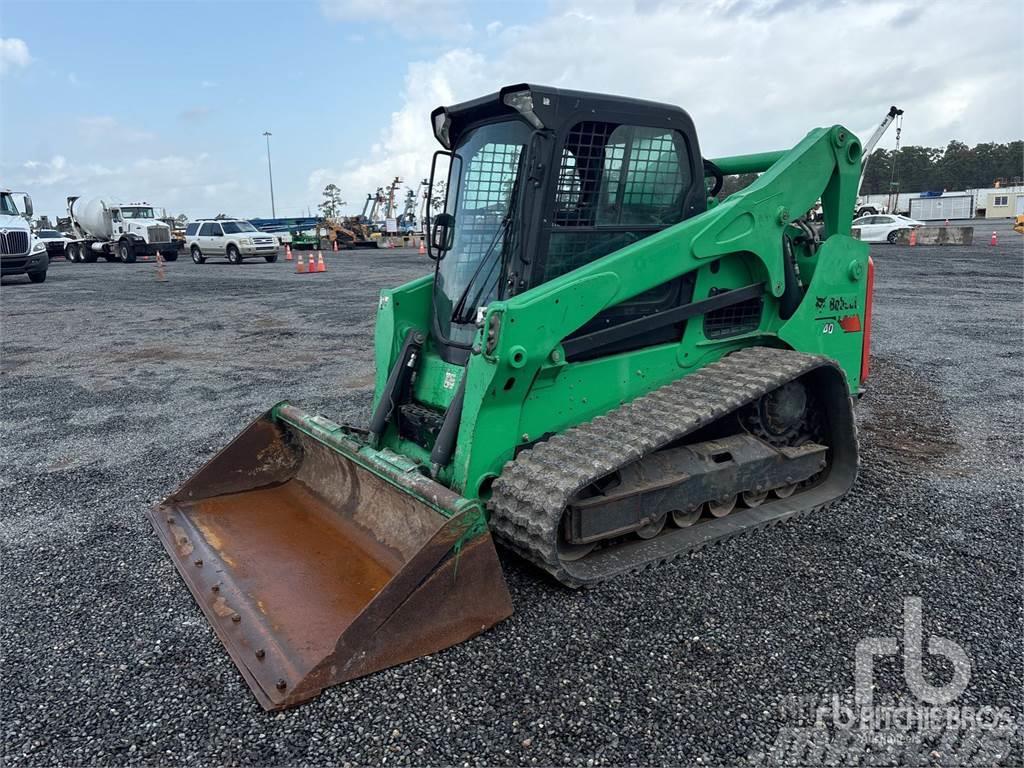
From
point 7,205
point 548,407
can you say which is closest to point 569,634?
point 548,407

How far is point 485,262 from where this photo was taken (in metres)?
4.33

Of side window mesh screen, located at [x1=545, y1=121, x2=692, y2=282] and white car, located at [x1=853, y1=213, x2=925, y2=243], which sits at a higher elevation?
side window mesh screen, located at [x1=545, y1=121, x2=692, y2=282]

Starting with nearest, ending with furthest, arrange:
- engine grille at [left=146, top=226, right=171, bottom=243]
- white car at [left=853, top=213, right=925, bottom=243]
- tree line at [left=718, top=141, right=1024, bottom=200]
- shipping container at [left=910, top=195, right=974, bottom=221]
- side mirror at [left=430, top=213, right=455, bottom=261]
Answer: side mirror at [left=430, top=213, right=455, bottom=261]
white car at [left=853, top=213, right=925, bottom=243]
engine grille at [left=146, top=226, right=171, bottom=243]
shipping container at [left=910, top=195, right=974, bottom=221]
tree line at [left=718, top=141, right=1024, bottom=200]

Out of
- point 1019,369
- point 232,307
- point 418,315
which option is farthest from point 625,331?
point 232,307

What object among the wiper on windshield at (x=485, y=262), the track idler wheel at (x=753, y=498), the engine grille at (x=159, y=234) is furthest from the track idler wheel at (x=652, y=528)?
the engine grille at (x=159, y=234)

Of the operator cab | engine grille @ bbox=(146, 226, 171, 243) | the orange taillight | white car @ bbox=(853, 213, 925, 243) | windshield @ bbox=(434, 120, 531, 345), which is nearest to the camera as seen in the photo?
the operator cab

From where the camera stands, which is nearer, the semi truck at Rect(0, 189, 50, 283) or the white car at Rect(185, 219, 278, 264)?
the semi truck at Rect(0, 189, 50, 283)

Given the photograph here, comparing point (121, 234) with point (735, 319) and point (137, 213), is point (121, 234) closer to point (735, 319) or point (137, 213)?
point (137, 213)

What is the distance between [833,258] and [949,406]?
279 cm

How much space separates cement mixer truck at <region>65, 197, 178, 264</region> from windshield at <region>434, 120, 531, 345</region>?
30735 mm

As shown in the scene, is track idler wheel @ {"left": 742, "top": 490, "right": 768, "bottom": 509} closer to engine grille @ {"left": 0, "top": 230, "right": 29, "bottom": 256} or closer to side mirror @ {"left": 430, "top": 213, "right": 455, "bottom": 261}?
side mirror @ {"left": 430, "top": 213, "right": 455, "bottom": 261}

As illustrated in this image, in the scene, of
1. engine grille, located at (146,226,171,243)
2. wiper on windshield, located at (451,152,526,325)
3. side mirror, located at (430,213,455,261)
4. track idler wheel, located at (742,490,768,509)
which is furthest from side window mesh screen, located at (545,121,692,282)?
engine grille, located at (146,226,171,243)

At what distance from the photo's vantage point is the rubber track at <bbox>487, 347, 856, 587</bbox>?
339 cm

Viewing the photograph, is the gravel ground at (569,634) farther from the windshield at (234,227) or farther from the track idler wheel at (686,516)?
the windshield at (234,227)
